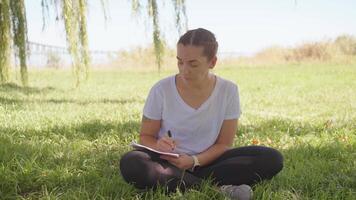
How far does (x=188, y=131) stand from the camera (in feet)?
10.7

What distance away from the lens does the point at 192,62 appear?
3.02 m

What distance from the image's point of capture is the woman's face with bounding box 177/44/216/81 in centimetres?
300

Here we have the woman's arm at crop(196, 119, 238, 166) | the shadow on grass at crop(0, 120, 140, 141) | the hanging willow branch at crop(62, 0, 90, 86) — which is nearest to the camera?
the woman's arm at crop(196, 119, 238, 166)

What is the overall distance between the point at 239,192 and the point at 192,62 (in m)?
0.81

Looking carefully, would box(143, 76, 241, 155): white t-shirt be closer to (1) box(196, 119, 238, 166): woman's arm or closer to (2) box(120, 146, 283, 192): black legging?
(1) box(196, 119, 238, 166): woman's arm

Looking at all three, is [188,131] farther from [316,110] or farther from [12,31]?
[316,110]

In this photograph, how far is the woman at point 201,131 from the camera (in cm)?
311

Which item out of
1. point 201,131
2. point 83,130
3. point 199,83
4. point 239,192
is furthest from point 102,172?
point 83,130

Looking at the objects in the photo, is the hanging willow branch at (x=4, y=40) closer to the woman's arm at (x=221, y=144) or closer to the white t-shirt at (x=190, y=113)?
the white t-shirt at (x=190, y=113)

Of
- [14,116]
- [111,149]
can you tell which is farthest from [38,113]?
[111,149]

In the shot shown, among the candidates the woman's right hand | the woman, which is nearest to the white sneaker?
the woman

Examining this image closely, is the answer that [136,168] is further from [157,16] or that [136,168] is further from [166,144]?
[157,16]

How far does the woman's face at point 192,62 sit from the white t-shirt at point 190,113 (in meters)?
0.18

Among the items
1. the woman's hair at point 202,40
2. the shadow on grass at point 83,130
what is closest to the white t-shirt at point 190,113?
the woman's hair at point 202,40
